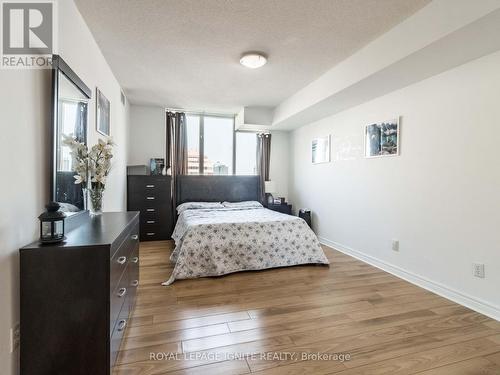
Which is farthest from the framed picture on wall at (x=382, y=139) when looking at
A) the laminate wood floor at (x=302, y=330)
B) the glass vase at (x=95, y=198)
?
the glass vase at (x=95, y=198)

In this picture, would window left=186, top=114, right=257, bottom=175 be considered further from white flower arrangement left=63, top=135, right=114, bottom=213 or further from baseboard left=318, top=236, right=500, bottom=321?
white flower arrangement left=63, top=135, right=114, bottom=213

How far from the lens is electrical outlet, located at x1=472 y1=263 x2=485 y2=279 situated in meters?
2.32

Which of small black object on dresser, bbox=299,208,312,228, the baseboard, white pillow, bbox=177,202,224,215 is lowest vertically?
the baseboard

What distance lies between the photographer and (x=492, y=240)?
7.40 feet

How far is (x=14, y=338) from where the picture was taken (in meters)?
1.27

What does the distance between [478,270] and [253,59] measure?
2.94m

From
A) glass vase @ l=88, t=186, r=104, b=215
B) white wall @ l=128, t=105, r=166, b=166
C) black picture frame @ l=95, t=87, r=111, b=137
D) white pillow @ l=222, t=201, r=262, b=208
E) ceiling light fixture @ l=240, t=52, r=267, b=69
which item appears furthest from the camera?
white wall @ l=128, t=105, r=166, b=166

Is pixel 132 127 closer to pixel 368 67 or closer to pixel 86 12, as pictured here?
pixel 86 12

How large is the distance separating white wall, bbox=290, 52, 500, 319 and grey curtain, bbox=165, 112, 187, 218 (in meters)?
2.92

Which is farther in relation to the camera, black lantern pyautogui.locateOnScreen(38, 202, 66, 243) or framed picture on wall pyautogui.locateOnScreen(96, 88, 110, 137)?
framed picture on wall pyautogui.locateOnScreen(96, 88, 110, 137)

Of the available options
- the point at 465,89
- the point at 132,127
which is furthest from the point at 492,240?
the point at 132,127

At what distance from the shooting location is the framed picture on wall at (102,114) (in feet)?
8.80

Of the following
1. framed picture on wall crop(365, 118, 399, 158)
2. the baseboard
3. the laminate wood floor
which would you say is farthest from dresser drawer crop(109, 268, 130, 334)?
framed picture on wall crop(365, 118, 399, 158)

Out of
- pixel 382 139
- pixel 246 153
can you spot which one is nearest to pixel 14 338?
pixel 382 139
